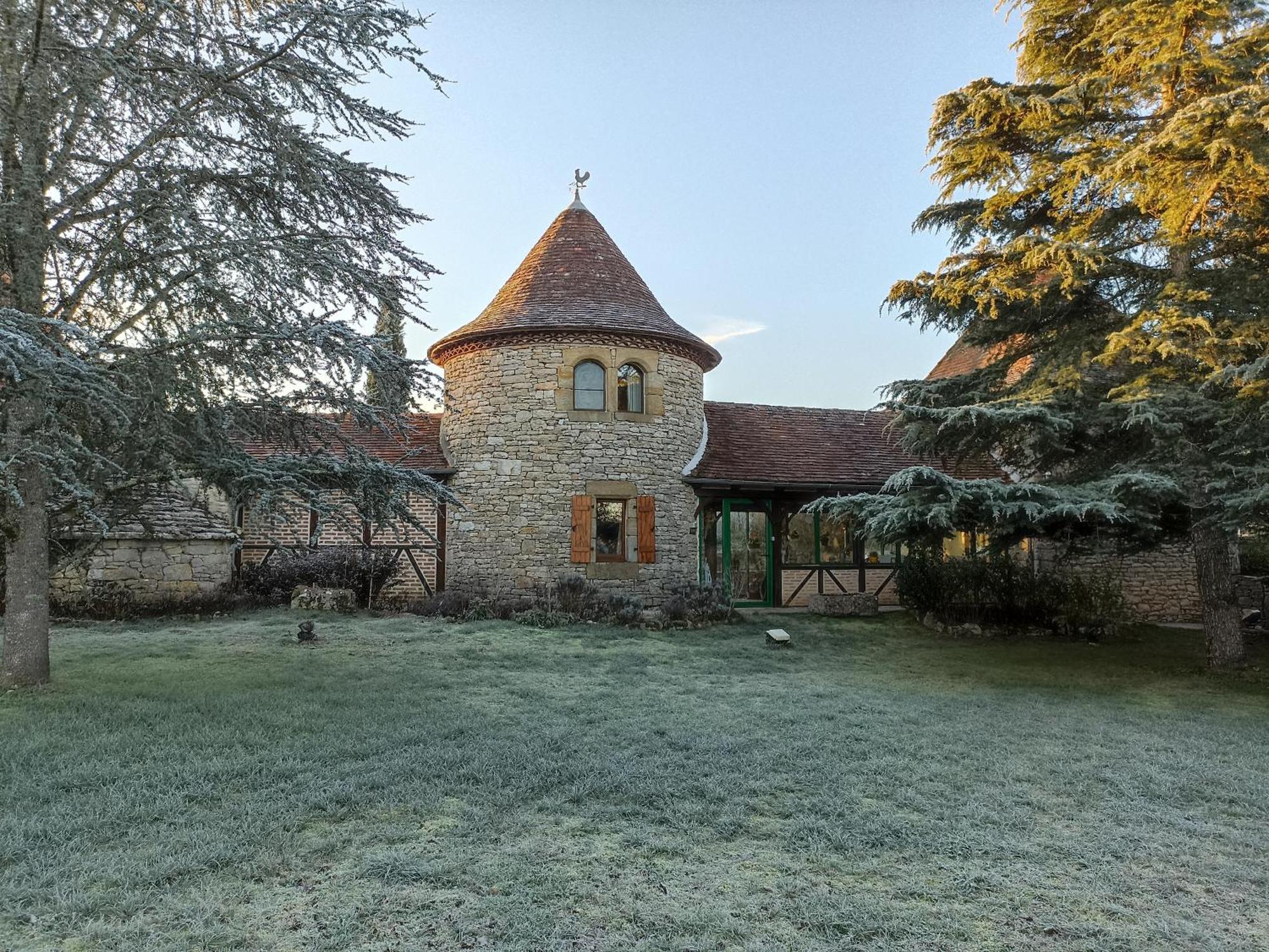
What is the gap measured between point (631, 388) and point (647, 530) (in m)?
2.69

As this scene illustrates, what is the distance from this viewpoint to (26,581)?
6.47 meters

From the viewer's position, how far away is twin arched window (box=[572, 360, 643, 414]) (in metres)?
13.5

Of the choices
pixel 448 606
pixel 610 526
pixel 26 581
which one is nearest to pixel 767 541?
pixel 610 526

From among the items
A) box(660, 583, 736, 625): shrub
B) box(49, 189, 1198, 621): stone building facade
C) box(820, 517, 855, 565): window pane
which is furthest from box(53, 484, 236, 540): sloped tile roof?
box(820, 517, 855, 565): window pane

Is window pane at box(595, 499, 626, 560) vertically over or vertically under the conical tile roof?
under

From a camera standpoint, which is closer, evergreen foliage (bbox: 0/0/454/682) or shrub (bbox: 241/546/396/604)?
evergreen foliage (bbox: 0/0/454/682)

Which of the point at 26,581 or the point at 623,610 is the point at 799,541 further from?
the point at 26,581

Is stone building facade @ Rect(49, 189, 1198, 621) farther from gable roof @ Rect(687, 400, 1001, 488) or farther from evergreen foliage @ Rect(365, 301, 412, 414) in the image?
evergreen foliage @ Rect(365, 301, 412, 414)

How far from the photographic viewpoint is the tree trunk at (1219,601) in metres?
8.84

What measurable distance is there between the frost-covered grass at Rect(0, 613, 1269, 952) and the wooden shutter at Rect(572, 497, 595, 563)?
16.9ft

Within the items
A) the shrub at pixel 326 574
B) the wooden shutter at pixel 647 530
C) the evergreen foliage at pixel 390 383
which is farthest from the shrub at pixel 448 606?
the evergreen foliage at pixel 390 383

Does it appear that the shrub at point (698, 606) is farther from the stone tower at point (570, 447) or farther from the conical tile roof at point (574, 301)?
the conical tile roof at point (574, 301)

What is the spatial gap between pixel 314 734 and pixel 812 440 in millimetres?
12524

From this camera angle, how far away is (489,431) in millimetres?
13531
